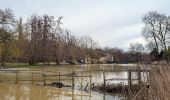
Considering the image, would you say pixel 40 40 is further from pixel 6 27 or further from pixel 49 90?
pixel 49 90

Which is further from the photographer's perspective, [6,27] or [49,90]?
[6,27]

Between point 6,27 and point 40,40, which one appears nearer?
point 6,27

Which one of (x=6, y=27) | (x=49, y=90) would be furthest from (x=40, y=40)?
(x=49, y=90)

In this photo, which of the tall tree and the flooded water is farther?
the tall tree

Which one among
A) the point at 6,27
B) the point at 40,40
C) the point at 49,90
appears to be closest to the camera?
the point at 49,90

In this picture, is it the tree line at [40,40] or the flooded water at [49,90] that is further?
the tree line at [40,40]

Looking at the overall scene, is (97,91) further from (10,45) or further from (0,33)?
(10,45)

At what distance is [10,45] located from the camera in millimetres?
57688

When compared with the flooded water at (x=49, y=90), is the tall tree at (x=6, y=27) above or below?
above

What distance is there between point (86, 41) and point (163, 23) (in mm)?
65190

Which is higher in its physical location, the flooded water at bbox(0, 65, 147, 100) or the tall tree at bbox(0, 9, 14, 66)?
the tall tree at bbox(0, 9, 14, 66)

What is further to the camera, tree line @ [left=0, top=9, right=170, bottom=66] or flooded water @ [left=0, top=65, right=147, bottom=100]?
tree line @ [left=0, top=9, right=170, bottom=66]

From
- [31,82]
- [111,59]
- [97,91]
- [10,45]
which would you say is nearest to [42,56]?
[10,45]

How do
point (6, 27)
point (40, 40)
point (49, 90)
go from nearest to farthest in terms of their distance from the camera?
point (49, 90) < point (6, 27) < point (40, 40)
